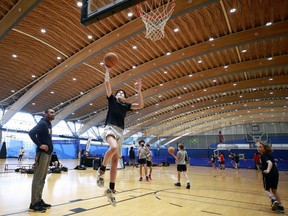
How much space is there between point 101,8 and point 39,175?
14.8ft

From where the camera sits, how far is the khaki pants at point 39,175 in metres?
4.48

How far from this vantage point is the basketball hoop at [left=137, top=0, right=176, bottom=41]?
28.4 ft

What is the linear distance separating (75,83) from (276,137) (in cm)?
2413

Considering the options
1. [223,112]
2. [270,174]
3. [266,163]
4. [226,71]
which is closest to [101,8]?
A: [266,163]

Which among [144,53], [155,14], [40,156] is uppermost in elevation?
[144,53]

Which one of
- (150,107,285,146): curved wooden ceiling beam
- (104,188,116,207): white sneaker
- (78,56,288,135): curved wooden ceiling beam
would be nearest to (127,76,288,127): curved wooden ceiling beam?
(78,56,288,135): curved wooden ceiling beam

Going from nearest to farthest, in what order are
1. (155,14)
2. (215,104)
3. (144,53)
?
(155,14) < (144,53) < (215,104)

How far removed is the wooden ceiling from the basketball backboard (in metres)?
5.01

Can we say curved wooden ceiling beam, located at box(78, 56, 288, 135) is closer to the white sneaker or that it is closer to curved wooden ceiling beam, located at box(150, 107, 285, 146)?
curved wooden ceiling beam, located at box(150, 107, 285, 146)

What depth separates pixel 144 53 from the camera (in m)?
15.4

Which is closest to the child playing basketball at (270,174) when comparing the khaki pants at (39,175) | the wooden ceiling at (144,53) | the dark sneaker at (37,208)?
the dark sneaker at (37,208)

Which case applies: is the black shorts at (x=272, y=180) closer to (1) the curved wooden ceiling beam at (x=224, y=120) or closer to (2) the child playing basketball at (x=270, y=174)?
(2) the child playing basketball at (x=270, y=174)

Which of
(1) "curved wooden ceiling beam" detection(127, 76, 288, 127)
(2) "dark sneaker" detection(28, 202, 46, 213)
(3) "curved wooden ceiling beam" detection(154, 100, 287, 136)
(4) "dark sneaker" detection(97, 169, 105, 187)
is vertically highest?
(1) "curved wooden ceiling beam" detection(127, 76, 288, 127)

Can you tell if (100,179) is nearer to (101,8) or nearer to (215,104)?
(101,8)
